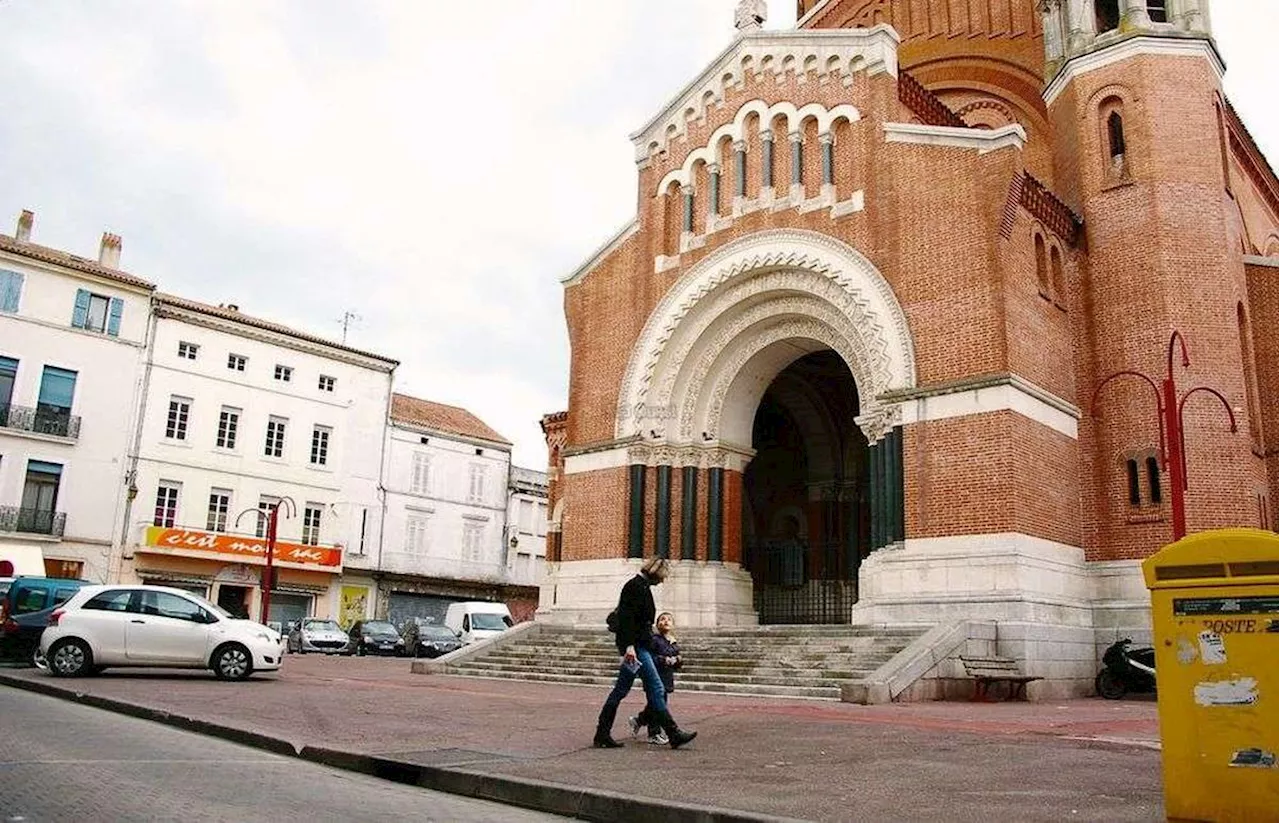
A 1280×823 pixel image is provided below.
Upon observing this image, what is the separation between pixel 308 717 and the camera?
1077 cm

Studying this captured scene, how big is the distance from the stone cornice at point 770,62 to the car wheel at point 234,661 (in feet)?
46.0

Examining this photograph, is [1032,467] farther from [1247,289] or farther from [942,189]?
[1247,289]

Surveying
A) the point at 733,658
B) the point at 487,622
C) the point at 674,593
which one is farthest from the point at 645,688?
the point at 487,622

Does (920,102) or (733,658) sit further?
(920,102)

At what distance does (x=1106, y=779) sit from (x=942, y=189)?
1339 cm

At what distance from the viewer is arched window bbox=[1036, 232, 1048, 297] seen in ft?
60.7

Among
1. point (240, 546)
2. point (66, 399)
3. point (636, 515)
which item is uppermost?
point (66, 399)

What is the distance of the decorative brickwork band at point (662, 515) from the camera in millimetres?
21703

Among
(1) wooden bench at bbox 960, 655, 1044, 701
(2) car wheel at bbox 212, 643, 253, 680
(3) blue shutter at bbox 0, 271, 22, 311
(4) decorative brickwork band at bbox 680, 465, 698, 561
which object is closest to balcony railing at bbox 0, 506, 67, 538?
(3) blue shutter at bbox 0, 271, 22, 311

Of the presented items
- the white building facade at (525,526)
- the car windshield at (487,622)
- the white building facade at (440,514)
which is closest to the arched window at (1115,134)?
the car windshield at (487,622)

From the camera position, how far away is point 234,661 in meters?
16.2

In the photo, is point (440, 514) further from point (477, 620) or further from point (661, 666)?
point (661, 666)

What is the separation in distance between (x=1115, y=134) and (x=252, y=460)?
32.2m

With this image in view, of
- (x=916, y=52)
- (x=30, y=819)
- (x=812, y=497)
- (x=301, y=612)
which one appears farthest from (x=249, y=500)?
(x=30, y=819)
